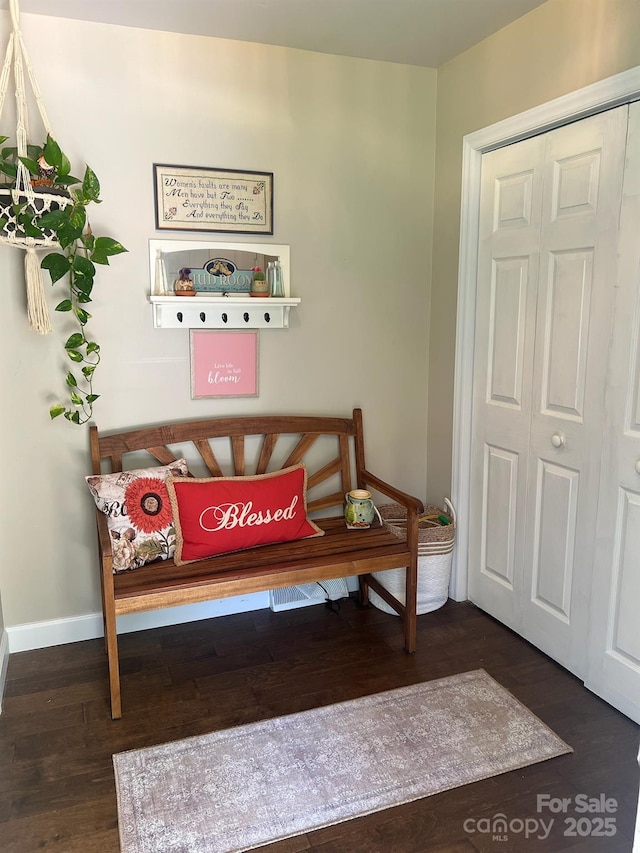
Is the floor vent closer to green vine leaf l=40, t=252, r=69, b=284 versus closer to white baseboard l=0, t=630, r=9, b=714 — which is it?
white baseboard l=0, t=630, r=9, b=714

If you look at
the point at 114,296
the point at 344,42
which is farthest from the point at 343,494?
the point at 344,42

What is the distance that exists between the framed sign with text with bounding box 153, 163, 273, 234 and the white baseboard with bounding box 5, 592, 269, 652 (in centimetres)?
163

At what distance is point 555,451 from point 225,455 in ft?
4.65

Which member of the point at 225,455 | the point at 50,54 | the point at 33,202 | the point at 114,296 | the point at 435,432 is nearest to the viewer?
the point at 33,202

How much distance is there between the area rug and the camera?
71.1 inches

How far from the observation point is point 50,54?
7.95ft

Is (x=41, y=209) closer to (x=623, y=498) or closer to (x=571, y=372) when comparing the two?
(x=571, y=372)

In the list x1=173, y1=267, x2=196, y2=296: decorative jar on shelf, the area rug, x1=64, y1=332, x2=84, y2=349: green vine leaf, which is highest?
x1=173, y1=267, x2=196, y2=296: decorative jar on shelf

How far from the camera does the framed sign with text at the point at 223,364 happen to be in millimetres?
2805

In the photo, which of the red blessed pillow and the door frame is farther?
the red blessed pillow

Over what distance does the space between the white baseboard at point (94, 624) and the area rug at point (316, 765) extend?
0.74m

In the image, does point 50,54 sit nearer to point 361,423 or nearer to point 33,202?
point 33,202

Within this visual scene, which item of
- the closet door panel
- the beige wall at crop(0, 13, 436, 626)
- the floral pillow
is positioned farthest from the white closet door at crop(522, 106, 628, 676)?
the floral pillow

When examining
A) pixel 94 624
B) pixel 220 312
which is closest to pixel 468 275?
pixel 220 312
